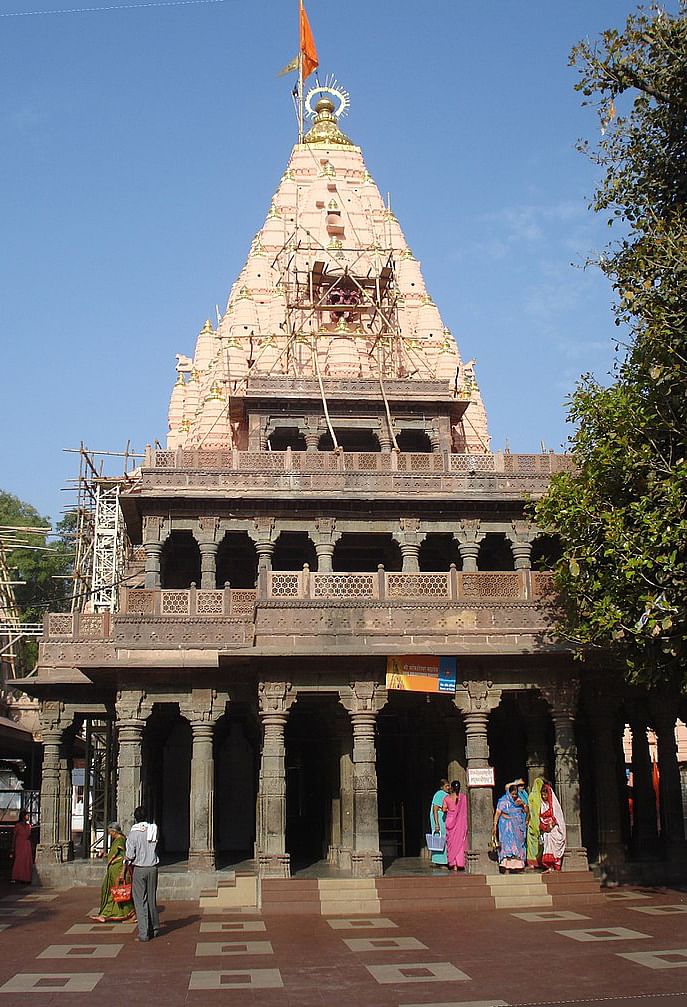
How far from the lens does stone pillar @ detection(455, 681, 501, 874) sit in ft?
68.7

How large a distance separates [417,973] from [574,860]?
28.5 ft

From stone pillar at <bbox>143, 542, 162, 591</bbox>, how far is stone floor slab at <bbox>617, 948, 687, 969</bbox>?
18073mm

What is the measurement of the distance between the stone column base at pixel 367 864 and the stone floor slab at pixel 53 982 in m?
7.74

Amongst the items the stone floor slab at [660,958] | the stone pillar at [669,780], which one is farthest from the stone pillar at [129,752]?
the stone floor slab at [660,958]

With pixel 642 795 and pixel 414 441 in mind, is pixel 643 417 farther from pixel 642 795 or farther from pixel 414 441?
pixel 414 441

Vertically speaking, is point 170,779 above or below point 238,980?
above

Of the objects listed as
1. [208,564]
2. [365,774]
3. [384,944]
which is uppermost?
[208,564]

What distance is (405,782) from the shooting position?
27.9 metres

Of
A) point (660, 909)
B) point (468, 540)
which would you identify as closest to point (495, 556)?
point (468, 540)

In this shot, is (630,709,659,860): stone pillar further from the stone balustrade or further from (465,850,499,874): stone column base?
the stone balustrade

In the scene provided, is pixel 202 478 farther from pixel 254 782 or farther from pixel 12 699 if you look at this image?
pixel 12 699

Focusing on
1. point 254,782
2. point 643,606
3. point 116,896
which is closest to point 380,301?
point 254,782

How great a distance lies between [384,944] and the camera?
51.3ft

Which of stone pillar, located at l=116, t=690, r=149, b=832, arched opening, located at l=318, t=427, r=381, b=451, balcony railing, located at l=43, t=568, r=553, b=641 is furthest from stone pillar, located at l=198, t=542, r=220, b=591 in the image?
balcony railing, located at l=43, t=568, r=553, b=641
